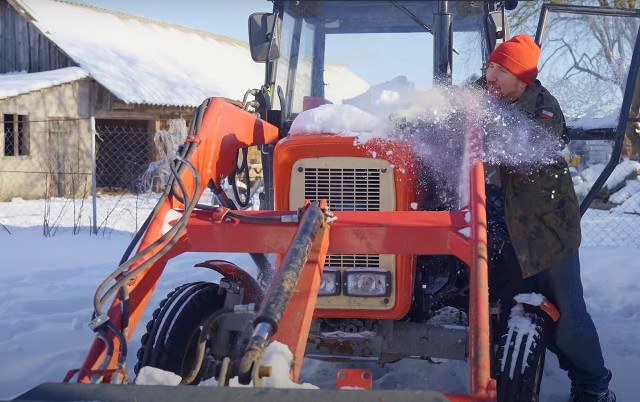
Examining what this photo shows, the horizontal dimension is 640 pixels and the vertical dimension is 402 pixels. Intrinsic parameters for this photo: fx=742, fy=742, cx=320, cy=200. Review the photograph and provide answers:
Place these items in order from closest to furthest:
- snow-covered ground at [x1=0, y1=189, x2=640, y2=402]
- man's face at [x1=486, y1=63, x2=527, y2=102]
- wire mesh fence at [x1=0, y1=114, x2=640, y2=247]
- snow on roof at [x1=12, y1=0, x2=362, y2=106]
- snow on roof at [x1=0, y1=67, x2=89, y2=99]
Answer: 1. man's face at [x1=486, y1=63, x2=527, y2=102]
2. snow-covered ground at [x1=0, y1=189, x2=640, y2=402]
3. wire mesh fence at [x1=0, y1=114, x2=640, y2=247]
4. snow on roof at [x1=0, y1=67, x2=89, y2=99]
5. snow on roof at [x1=12, y1=0, x2=362, y2=106]

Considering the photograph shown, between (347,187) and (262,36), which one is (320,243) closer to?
(347,187)

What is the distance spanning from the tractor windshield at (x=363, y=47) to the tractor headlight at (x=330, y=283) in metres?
1.11

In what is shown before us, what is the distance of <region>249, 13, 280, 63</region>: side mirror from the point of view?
438cm

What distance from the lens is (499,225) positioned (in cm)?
365

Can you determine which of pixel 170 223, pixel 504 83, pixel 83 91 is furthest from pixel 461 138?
pixel 83 91

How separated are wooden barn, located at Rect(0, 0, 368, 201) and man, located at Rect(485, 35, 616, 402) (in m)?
12.3

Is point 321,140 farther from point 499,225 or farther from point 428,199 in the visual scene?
point 499,225

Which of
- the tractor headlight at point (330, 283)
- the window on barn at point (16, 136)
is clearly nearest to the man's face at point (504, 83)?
the tractor headlight at point (330, 283)

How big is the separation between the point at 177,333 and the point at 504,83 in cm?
189

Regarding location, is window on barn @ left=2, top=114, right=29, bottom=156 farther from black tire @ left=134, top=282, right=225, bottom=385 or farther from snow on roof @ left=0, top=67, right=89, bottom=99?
black tire @ left=134, top=282, right=225, bottom=385

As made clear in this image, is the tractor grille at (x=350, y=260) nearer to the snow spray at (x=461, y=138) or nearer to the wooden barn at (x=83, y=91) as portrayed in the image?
the snow spray at (x=461, y=138)

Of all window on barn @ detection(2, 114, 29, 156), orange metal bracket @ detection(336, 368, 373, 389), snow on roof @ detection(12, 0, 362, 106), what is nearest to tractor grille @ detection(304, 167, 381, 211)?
orange metal bracket @ detection(336, 368, 373, 389)

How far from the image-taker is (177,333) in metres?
3.36

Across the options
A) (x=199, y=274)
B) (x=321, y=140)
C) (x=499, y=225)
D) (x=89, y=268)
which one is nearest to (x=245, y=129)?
(x=321, y=140)
